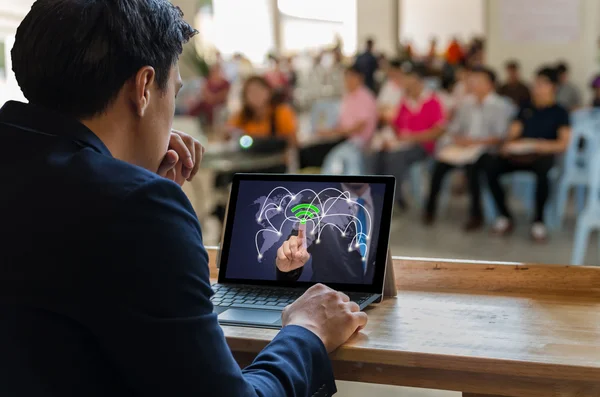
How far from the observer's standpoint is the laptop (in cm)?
108

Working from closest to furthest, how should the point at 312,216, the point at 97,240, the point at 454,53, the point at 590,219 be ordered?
the point at 97,240 → the point at 312,216 → the point at 590,219 → the point at 454,53

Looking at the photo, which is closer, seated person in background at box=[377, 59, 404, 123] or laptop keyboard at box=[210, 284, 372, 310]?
laptop keyboard at box=[210, 284, 372, 310]

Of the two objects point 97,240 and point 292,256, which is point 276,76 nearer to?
point 292,256

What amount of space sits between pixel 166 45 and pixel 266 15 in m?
9.16

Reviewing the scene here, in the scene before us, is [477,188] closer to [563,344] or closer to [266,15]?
[563,344]

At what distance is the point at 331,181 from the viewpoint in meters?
1.15

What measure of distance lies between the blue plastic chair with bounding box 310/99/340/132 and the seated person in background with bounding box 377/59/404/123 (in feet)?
1.30

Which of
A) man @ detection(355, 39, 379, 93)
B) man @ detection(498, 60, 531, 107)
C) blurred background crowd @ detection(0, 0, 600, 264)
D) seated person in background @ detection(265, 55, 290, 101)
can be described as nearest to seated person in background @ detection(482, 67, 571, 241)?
blurred background crowd @ detection(0, 0, 600, 264)

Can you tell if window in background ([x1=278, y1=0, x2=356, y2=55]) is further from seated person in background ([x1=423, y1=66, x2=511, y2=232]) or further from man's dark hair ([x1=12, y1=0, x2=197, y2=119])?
man's dark hair ([x1=12, y1=0, x2=197, y2=119])

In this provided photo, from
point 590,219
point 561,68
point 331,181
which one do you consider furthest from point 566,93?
point 331,181

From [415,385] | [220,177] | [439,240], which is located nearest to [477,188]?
[439,240]

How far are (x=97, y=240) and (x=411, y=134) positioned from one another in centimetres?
500

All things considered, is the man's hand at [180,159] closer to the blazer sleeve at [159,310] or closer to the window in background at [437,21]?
the blazer sleeve at [159,310]

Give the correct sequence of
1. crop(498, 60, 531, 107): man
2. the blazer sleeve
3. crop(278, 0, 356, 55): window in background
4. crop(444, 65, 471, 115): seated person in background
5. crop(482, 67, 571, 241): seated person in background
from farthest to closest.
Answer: crop(278, 0, 356, 55): window in background < crop(498, 60, 531, 107): man < crop(444, 65, 471, 115): seated person in background < crop(482, 67, 571, 241): seated person in background < the blazer sleeve
